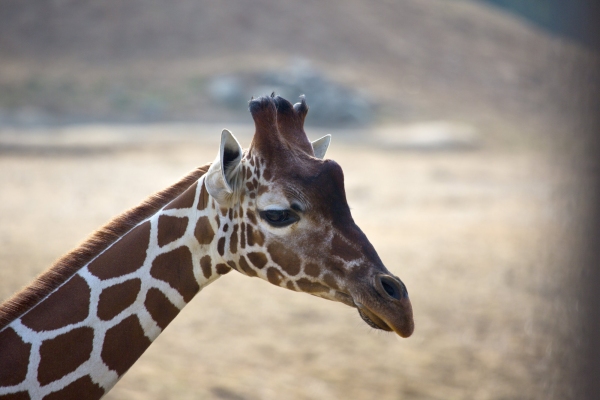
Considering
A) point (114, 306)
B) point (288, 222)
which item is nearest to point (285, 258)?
point (288, 222)

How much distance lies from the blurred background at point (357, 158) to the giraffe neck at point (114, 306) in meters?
1.50

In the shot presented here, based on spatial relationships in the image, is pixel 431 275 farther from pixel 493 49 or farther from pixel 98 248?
pixel 493 49

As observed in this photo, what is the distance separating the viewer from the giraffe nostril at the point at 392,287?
7.87ft

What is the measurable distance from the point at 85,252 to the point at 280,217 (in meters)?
0.87

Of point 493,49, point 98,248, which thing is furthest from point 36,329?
point 493,49

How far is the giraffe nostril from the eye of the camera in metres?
2.40

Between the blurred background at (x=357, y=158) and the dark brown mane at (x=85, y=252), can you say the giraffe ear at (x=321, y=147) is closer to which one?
the dark brown mane at (x=85, y=252)

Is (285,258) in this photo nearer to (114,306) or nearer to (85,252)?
(114,306)

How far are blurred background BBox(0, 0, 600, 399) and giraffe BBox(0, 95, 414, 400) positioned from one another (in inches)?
34.1

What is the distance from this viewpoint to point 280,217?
8.39 ft

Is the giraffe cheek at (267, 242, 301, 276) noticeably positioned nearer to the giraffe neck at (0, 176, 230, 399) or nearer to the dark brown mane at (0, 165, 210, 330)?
the giraffe neck at (0, 176, 230, 399)

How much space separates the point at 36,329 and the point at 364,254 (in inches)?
53.6

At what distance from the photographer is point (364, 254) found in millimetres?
2496

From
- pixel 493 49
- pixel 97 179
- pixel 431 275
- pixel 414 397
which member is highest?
pixel 493 49
